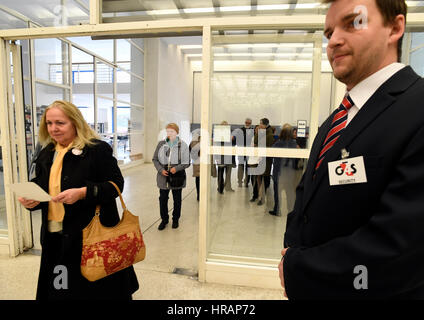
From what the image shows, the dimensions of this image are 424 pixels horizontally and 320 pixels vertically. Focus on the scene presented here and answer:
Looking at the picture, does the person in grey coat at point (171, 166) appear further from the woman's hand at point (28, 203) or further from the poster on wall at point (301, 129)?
the woman's hand at point (28, 203)

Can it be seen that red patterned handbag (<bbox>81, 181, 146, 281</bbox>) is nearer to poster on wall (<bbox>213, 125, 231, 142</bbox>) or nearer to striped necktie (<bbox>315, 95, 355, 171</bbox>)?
poster on wall (<bbox>213, 125, 231, 142</bbox>)

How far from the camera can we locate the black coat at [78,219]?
1.51 m

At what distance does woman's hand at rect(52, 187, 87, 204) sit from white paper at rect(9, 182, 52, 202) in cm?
5

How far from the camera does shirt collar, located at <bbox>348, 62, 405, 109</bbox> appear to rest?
706mm

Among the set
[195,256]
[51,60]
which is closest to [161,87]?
[51,60]

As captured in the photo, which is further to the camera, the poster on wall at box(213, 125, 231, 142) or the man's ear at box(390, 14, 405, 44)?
the poster on wall at box(213, 125, 231, 142)

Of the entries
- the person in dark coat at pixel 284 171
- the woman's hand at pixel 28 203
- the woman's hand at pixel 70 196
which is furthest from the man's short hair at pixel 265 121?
the woman's hand at pixel 28 203

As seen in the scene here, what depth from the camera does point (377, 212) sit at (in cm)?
63

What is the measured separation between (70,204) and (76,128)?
51 centimetres

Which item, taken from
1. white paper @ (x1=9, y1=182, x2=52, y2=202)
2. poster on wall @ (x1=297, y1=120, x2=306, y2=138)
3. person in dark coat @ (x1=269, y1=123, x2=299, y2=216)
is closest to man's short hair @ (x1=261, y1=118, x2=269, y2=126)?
person in dark coat @ (x1=269, y1=123, x2=299, y2=216)

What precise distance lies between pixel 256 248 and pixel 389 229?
2.08 meters

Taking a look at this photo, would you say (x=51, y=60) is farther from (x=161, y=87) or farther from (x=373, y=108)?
(x=373, y=108)
